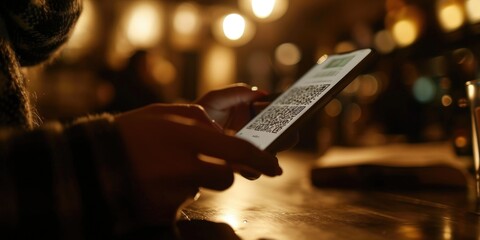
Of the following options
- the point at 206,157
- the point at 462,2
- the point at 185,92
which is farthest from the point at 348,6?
the point at 206,157

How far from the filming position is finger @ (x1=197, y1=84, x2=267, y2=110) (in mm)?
836

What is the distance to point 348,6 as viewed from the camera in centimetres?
566

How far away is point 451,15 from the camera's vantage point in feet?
7.70

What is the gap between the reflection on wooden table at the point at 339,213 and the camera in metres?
0.52

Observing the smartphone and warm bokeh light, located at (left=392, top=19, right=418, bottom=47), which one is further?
warm bokeh light, located at (left=392, top=19, right=418, bottom=47)

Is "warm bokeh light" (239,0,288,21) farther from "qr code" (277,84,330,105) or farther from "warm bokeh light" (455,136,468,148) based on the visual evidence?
"qr code" (277,84,330,105)

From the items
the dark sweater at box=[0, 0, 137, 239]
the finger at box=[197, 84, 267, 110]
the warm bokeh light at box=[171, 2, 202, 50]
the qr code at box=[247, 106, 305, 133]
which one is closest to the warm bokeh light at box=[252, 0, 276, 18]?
the warm bokeh light at box=[171, 2, 202, 50]

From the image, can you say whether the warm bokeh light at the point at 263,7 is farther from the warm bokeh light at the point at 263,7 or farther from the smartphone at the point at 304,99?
the smartphone at the point at 304,99

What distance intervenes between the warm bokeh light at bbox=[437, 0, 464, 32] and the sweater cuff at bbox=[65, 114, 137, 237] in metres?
2.17

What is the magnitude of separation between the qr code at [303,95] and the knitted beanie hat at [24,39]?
38 centimetres

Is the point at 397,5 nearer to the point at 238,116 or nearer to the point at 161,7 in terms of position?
the point at 238,116

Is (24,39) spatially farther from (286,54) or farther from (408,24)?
(286,54)

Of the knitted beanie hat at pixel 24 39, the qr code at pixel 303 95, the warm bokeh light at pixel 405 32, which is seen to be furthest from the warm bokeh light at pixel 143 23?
the qr code at pixel 303 95

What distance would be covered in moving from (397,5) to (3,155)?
3.25 m
